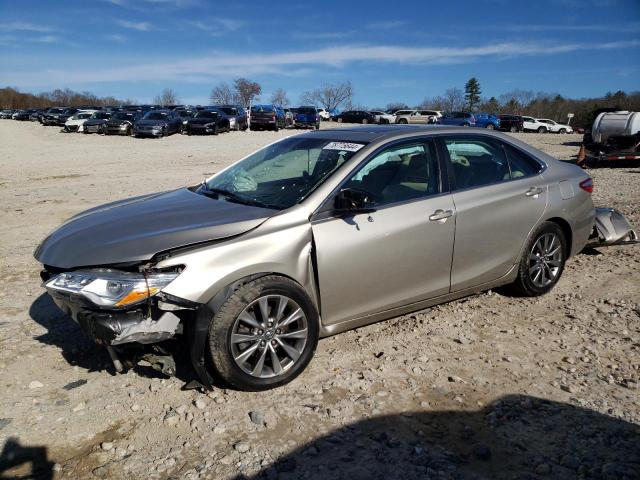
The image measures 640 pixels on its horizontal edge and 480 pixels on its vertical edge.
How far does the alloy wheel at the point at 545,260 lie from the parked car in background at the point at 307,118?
119 ft

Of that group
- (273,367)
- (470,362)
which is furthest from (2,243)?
(470,362)

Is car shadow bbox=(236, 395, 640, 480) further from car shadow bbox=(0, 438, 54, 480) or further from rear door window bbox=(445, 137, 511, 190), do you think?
rear door window bbox=(445, 137, 511, 190)

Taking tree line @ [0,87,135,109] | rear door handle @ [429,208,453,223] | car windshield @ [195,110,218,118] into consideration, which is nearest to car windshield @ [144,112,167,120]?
car windshield @ [195,110,218,118]

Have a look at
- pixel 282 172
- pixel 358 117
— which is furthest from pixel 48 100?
pixel 282 172

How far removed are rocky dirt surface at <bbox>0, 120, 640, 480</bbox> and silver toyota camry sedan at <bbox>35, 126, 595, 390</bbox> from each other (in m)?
0.31

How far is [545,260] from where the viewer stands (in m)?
4.83

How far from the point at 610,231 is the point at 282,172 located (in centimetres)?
424

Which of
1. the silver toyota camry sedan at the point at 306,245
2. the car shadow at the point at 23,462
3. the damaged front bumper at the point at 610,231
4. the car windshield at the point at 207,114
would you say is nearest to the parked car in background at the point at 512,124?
the car windshield at the point at 207,114

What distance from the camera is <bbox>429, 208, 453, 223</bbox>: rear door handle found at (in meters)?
3.91

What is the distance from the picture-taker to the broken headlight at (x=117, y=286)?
2959mm

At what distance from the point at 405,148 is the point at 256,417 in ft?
7.60

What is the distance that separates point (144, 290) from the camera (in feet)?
9.71

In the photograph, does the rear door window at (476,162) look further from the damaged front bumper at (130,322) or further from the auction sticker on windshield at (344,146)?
the damaged front bumper at (130,322)

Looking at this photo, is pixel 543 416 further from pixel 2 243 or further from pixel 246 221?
pixel 2 243
